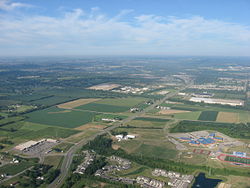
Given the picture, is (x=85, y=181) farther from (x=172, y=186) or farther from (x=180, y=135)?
(x=180, y=135)

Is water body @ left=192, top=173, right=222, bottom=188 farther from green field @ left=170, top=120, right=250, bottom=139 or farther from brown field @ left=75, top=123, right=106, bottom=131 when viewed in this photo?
brown field @ left=75, top=123, right=106, bottom=131

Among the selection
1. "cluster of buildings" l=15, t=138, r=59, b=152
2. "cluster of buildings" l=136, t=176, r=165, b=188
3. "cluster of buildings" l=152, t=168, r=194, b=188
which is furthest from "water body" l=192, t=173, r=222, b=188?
"cluster of buildings" l=15, t=138, r=59, b=152

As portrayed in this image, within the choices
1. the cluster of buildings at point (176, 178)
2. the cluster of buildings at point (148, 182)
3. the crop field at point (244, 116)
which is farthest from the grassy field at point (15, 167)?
the crop field at point (244, 116)

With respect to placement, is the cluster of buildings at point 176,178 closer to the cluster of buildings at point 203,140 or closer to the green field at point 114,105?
the cluster of buildings at point 203,140

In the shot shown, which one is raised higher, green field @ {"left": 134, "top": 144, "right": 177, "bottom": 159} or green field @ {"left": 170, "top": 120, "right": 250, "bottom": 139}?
green field @ {"left": 170, "top": 120, "right": 250, "bottom": 139}

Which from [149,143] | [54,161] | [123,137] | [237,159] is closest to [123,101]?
[123,137]

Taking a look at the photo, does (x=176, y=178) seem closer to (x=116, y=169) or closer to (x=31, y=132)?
→ (x=116, y=169)
